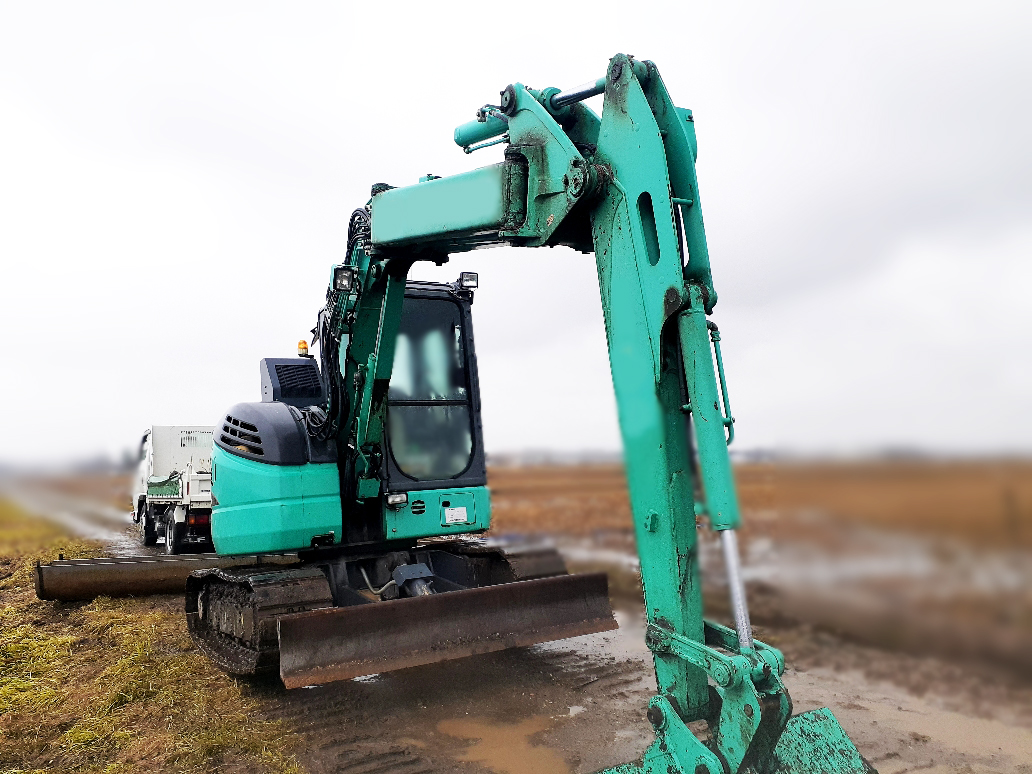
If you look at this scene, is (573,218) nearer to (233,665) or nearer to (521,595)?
(521,595)

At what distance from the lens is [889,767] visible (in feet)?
13.0

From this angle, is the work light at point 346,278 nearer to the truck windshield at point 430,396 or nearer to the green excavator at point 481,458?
the green excavator at point 481,458

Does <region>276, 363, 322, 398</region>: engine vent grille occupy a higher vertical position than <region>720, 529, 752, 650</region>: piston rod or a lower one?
higher

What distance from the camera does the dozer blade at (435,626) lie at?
4668 mm

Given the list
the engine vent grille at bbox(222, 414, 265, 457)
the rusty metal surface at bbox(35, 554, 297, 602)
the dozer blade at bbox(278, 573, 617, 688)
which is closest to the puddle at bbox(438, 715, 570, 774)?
the dozer blade at bbox(278, 573, 617, 688)

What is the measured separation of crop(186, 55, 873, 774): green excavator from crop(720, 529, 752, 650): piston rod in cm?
1

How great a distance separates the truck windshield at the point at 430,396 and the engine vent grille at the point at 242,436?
3.32ft

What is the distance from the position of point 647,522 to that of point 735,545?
0.41 meters

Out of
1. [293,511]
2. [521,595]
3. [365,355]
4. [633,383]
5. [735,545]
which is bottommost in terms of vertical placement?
[521,595]

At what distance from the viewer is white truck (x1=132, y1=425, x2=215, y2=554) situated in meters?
12.4

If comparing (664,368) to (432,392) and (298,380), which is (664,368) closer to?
(432,392)

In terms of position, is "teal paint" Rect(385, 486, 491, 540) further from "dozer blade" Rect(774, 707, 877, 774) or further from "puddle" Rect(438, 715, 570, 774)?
"dozer blade" Rect(774, 707, 877, 774)

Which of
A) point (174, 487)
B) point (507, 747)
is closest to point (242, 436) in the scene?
point (507, 747)

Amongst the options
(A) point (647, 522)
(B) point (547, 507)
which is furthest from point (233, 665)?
(B) point (547, 507)
